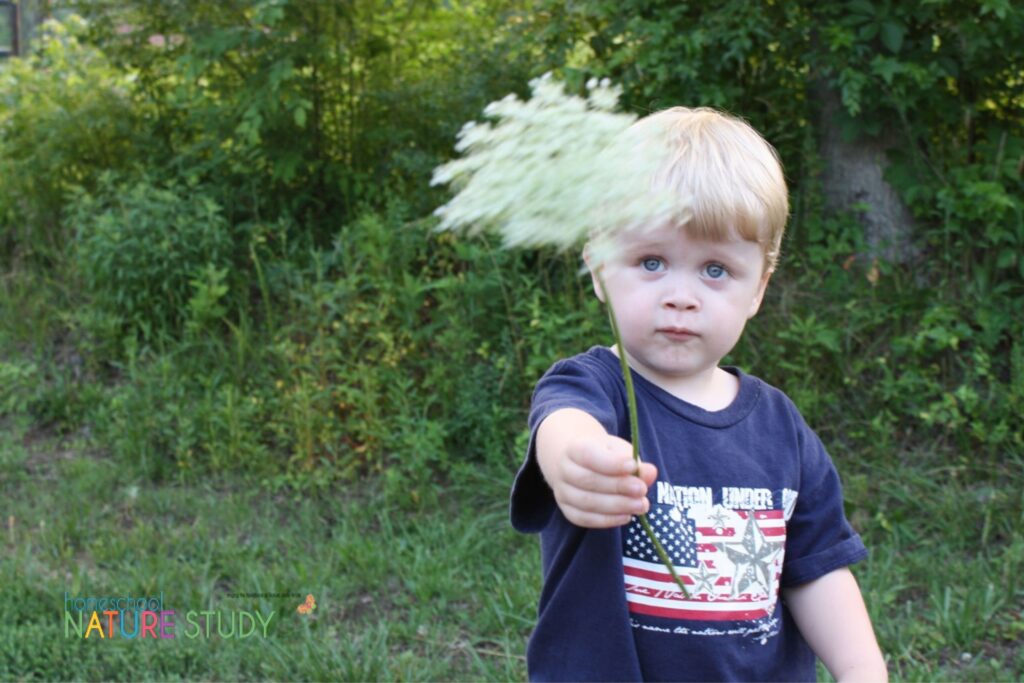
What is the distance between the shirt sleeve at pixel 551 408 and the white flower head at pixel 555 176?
0.36 m

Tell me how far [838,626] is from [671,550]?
16.0 inches

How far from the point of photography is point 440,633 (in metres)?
3.65

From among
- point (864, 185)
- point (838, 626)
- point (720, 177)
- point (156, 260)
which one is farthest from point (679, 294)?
point (156, 260)

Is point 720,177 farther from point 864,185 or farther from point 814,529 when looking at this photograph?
point 864,185

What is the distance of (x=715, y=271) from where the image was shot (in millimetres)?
1852

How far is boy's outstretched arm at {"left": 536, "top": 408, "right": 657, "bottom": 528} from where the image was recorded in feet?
4.84

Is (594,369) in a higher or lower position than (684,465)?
higher

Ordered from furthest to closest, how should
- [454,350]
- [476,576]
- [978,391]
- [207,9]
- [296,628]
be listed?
[207,9]
[454,350]
[978,391]
[476,576]
[296,628]

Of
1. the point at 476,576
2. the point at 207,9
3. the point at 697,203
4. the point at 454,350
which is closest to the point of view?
the point at 697,203

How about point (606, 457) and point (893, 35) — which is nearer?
point (606, 457)

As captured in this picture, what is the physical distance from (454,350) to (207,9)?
208 centimetres

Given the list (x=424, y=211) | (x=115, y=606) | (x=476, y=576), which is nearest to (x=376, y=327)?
(x=424, y=211)

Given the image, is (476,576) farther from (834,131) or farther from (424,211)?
(834,131)

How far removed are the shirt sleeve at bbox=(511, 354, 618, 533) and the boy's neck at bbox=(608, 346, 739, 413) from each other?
0.09 meters
